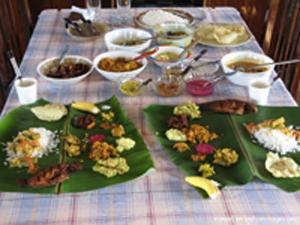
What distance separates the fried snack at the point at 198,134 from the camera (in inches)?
43.6

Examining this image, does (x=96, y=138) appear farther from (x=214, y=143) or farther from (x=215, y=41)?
(x=215, y=41)

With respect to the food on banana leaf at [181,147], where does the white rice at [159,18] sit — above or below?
below

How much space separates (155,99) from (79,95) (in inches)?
10.0

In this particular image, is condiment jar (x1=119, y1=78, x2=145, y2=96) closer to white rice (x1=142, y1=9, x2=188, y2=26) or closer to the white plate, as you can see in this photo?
the white plate

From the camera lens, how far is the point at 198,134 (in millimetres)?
1120

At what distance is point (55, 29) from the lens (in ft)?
6.05

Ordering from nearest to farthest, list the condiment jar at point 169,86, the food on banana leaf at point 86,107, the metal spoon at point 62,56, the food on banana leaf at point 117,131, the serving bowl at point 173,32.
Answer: the food on banana leaf at point 117,131
the food on banana leaf at point 86,107
the condiment jar at point 169,86
the metal spoon at point 62,56
the serving bowl at point 173,32

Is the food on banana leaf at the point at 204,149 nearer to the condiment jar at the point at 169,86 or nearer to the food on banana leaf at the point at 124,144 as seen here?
the food on banana leaf at the point at 124,144

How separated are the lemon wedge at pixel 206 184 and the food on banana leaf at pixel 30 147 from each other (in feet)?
1.23

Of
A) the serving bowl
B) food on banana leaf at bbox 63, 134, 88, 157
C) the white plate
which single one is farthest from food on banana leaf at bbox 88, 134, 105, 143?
the white plate

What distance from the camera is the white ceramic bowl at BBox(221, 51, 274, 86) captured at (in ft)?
4.55

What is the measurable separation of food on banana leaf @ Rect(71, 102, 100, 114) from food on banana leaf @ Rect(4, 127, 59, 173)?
0.15 m

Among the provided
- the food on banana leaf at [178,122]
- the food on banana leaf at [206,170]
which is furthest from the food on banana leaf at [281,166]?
the food on banana leaf at [178,122]

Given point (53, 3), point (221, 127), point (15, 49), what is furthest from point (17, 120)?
point (53, 3)
